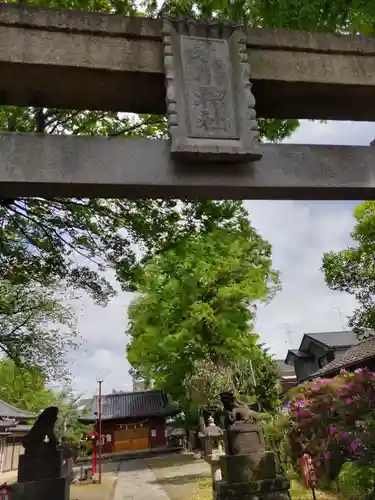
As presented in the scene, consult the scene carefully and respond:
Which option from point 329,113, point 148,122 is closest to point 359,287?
point 148,122

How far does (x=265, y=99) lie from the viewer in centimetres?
429

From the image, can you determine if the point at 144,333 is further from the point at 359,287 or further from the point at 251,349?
the point at 359,287

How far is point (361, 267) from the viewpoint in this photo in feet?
49.4

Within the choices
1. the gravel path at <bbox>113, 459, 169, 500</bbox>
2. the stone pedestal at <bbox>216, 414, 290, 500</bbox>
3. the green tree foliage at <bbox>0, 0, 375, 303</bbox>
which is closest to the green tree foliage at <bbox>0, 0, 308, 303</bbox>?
the green tree foliage at <bbox>0, 0, 375, 303</bbox>

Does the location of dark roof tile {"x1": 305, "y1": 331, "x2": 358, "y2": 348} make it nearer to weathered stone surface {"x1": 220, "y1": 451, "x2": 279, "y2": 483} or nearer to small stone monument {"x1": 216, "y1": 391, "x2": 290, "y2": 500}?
small stone monument {"x1": 216, "y1": 391, "x2": 290, "y2": 500}

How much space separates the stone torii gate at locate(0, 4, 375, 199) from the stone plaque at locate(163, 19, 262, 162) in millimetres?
11

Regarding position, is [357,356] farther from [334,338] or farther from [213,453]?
[334,338]

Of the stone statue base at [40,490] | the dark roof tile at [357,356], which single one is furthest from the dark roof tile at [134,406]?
the stone statue base at [40,490]

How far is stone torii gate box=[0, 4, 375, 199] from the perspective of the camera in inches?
134

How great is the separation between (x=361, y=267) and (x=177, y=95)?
1316 centimetres

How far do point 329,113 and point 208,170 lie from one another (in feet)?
5.79

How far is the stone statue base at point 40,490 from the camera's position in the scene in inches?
293

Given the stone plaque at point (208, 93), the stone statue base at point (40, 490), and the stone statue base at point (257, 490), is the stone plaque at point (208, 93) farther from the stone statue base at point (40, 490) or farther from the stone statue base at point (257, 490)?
the stone statue base at point (40, 490)

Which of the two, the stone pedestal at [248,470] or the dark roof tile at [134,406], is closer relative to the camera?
the stone pedestal at [248,470]
